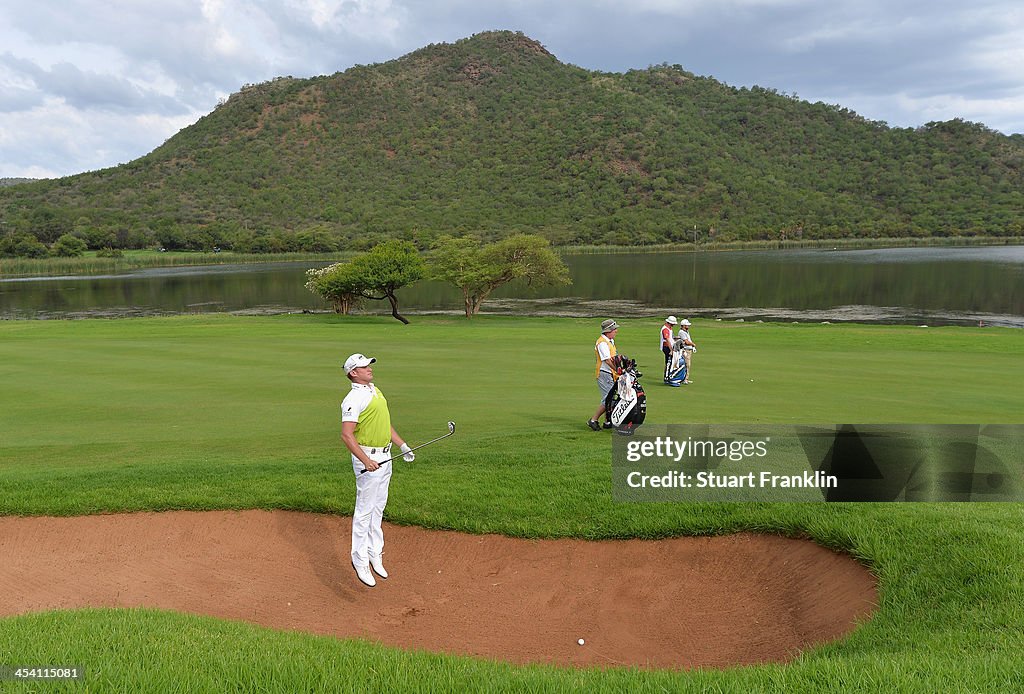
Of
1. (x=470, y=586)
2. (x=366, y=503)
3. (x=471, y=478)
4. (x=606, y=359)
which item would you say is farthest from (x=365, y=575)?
(x=606, y=359)

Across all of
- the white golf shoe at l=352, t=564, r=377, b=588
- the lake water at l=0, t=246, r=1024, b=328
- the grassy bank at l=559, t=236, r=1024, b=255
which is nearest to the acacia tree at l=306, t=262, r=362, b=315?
the lake water at l=0, t=246, r=1024, b=328

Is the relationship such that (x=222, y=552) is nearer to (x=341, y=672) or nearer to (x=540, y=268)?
(x=341, y=672)

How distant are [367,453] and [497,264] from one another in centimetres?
5290

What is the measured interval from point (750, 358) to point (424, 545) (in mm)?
18096

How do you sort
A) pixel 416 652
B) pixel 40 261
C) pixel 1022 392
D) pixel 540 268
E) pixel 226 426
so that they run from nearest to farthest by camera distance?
pixel 416 652
pixel 226 426
pixel 1022 392
pixel 540 268
pixel 40 261

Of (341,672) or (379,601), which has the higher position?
(341,672)

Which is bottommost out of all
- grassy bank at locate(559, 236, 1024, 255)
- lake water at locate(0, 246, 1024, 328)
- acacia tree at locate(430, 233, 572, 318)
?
lake water at locate(0, 246, 1024, 328)

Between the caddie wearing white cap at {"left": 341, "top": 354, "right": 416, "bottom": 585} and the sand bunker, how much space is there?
44cm

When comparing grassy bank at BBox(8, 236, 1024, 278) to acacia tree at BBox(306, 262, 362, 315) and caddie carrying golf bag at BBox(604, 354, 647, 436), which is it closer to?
acacia tree at BBox(306, 262, 362, 315)

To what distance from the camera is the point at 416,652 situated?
219 inches

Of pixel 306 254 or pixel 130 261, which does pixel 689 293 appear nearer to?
pixel 306 254

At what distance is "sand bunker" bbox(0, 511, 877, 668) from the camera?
6621mm

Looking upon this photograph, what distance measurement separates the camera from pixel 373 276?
189 feet

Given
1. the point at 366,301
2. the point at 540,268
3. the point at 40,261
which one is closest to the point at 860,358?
the point at 540,268
